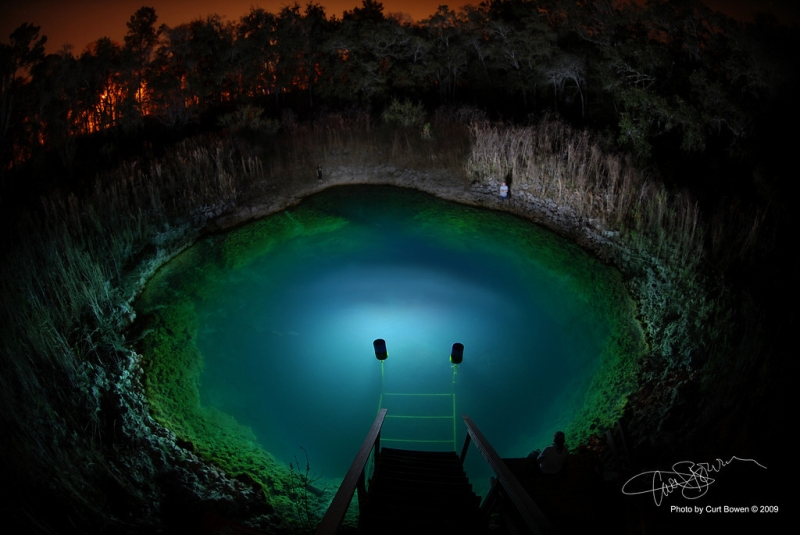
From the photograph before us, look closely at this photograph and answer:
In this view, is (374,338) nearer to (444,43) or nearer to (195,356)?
(195,356)

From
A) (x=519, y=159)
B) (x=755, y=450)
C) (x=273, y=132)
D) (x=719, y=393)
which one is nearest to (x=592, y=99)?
(x=519, y=159)

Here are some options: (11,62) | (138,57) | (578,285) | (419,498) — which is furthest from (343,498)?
(138,57)

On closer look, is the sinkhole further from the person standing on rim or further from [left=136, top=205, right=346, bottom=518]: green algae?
the person standing on rim

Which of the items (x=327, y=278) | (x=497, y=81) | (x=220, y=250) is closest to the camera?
(x=327, y=278)

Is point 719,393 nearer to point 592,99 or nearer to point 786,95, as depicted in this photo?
point 786,95

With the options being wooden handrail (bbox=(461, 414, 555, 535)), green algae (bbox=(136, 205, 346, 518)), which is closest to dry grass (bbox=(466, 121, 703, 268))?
green algae (bbox=(136, 205, 346, 518))

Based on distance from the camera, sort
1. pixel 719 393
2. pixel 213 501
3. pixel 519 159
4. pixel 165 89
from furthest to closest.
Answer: pixel 165 89, pixel 519 159, pixel 719 393, pixel 213 501

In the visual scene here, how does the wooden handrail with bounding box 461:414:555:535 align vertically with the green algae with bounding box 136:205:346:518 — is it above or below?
above
